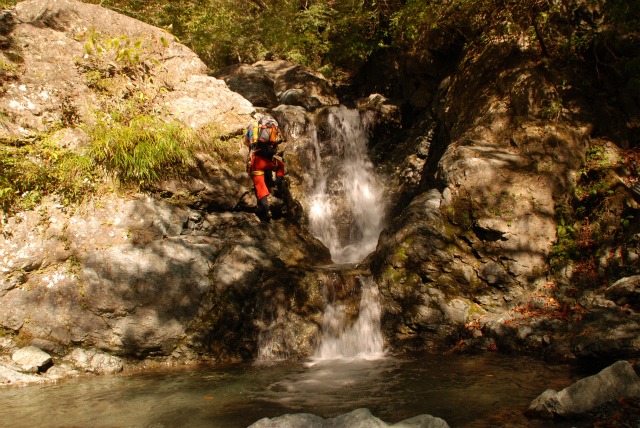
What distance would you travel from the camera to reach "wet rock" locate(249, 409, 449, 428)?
3.34 meters

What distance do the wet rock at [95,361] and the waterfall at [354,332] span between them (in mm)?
3057

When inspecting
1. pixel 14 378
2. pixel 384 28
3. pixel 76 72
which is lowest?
pixel 14 378

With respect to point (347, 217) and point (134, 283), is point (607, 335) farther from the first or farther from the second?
point (134, 283)

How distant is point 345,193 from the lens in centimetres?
1105

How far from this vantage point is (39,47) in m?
8.41

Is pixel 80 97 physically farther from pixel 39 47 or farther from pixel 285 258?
pixel 285 258

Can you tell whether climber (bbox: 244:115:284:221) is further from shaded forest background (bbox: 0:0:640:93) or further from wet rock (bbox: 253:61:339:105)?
wet rock (bbox: 253:61:339:105)

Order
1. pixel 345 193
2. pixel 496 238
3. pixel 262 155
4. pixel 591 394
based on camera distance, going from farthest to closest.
→ pixel 345 193, pixel 262 155, pixel 496 238, pixel 591 394

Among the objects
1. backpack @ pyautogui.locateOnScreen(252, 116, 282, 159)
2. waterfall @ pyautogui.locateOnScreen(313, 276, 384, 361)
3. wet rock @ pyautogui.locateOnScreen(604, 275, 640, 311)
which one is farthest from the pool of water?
backpack @ pyautogui.locateOnScreen(252, 116, 282, 159)

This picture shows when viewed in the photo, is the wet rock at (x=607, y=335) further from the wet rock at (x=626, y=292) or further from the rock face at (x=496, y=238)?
the wet rock at (x=626, y=292)

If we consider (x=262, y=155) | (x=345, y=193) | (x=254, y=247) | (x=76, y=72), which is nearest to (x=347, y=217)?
(x=345, y=193)

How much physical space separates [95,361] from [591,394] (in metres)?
6.34

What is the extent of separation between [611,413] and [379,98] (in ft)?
37.8

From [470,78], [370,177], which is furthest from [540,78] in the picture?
[370,177]
